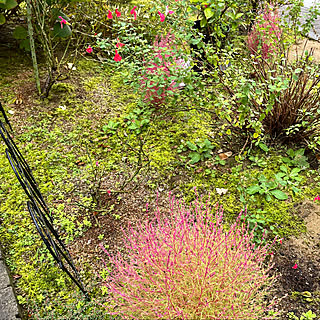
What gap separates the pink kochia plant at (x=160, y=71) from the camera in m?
2.99

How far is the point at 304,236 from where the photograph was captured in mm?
2336

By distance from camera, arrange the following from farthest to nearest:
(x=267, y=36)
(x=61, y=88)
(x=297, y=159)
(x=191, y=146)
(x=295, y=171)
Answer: (x=267, y=36)
(x=61, y=88)
(x=191, y=146)
(x=297, y=159)
(x=295, y=171)

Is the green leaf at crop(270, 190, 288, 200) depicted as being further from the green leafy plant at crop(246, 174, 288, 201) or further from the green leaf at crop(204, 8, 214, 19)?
the green leaf at crop(204, 8, 214, 19)

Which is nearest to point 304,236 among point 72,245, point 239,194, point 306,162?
point 239,194

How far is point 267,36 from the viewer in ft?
13.1

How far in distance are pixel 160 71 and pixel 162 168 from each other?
95cm

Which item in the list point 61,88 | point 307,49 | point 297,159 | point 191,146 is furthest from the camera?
point 307,49

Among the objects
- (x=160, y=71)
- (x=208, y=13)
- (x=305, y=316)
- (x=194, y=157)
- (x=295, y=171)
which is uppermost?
(x=208, y=13)

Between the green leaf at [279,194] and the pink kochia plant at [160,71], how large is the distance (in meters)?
1.32

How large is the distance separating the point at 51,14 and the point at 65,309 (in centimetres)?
334

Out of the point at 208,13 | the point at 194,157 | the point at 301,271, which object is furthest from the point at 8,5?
the point at 301,271

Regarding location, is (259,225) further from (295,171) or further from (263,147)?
(263,147)

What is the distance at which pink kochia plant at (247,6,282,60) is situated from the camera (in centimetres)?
306

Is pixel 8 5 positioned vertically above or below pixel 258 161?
above
